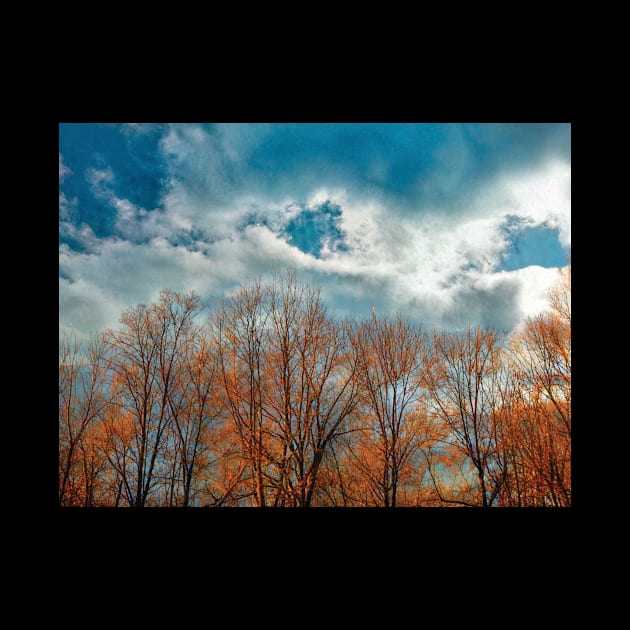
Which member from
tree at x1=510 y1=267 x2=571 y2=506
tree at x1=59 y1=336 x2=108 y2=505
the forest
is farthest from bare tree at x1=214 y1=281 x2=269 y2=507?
tree at x1=510 y1=267 x2=571 y2=506

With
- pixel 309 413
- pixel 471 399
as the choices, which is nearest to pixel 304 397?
pixel 309 413

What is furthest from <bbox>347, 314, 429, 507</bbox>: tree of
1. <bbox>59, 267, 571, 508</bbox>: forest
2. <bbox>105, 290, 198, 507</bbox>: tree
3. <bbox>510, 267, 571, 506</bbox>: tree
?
<bbox>105, 290, 198, 507</bbox>: tree

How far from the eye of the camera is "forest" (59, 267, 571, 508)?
4.41 m

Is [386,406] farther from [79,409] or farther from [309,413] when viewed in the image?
[79,409]

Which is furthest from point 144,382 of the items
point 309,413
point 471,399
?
point 471,399

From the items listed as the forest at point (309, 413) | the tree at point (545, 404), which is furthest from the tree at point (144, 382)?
the tree at point (545, 404)

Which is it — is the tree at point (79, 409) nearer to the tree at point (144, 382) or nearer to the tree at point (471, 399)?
the tree at point (144, 382)

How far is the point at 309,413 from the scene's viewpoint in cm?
460

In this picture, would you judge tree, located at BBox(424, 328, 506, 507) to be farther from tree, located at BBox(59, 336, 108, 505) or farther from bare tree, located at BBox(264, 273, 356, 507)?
tree, located at BBox(59, 336, 108, 505)

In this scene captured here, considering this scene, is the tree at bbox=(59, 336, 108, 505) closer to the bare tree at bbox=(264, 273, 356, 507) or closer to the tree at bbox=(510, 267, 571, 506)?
the bare tree at bbox=(264, 273, 356, 507)

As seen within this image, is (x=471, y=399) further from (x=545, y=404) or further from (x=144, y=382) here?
(x=144, y=382)
